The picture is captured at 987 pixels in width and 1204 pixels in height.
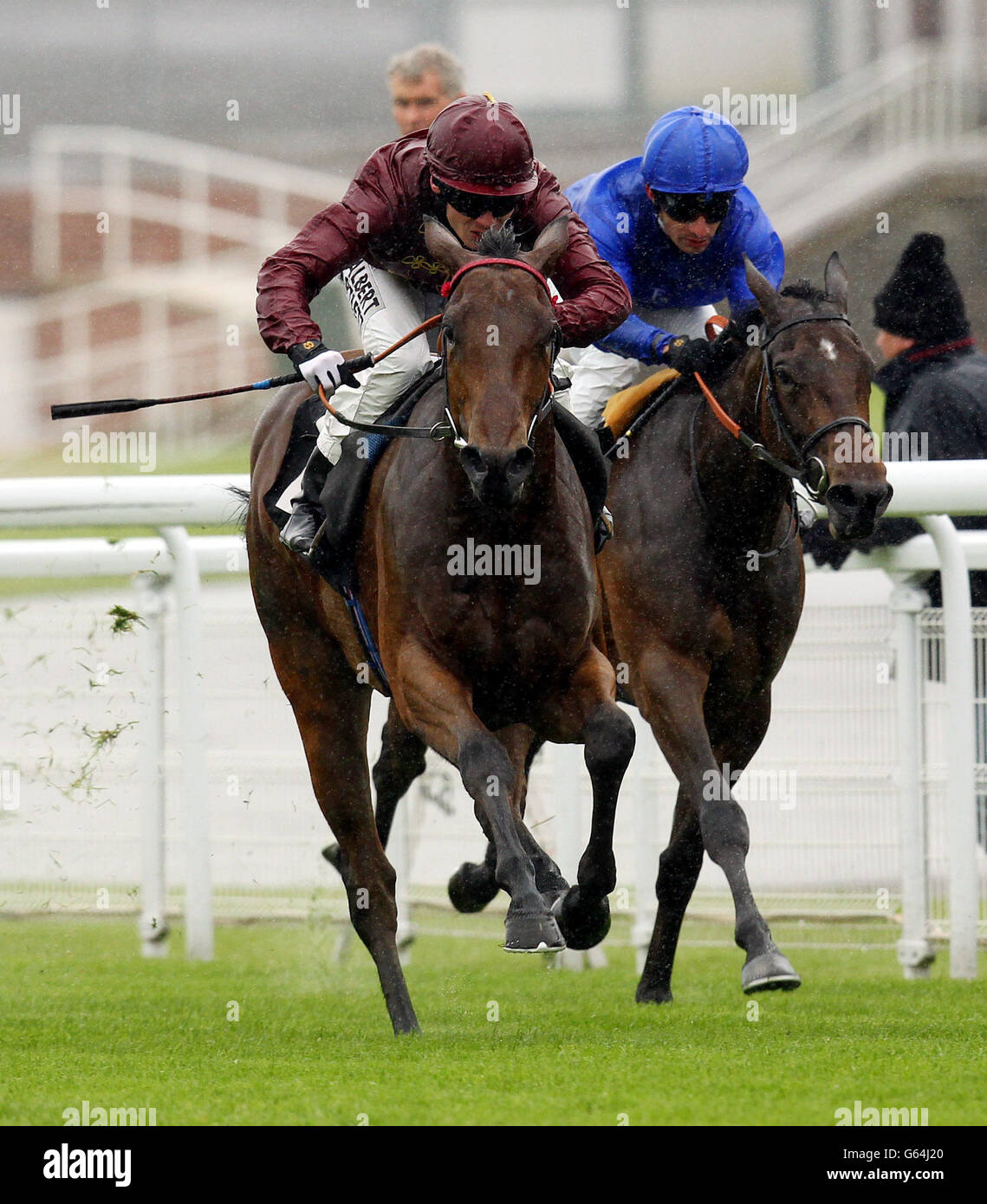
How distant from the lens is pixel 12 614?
22.5 ft

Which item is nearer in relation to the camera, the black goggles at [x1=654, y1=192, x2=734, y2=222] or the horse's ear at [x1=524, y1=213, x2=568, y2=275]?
the horse's ear at [x1=524, y1=213, x2=568, y2=275]

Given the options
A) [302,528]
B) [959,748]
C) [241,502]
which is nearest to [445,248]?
[302,528]

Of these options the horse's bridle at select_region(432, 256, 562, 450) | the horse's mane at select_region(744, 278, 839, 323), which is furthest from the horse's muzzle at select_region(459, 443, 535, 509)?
the horse's mane at select_region(744, 278, 839, 323)

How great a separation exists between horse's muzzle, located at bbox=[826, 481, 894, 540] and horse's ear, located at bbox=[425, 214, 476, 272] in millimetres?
1052

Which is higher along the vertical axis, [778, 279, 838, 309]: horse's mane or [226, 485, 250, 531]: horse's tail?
[778, 279, 838, 309]: horse's mane

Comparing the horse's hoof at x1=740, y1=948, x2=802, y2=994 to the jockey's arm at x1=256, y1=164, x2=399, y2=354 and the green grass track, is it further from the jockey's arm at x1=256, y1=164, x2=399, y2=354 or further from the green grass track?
the jockey's arm at x1=256, y1=164, x2=399, y2=354

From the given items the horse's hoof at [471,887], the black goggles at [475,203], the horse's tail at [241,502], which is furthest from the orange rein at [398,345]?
the horse's hoof at [471,887]

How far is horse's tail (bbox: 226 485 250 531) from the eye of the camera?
5.78m

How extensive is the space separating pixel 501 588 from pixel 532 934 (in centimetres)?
78

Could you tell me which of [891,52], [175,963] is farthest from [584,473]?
[891,52]
